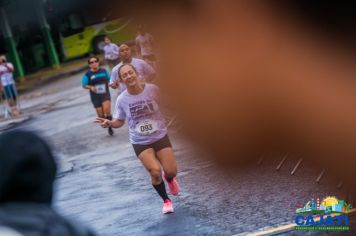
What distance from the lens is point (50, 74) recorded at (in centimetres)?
2775

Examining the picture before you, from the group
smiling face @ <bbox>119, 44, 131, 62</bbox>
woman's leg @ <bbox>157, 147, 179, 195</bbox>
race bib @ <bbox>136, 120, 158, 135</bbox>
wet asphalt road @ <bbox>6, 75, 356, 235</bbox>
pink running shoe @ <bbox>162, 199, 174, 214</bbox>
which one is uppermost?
smiling face @ <bbox>119, 44, 131, 62</bbox>

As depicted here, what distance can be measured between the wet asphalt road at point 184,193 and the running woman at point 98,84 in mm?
813

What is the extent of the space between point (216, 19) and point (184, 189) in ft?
7.70

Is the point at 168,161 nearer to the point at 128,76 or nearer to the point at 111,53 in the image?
the point at 128,76

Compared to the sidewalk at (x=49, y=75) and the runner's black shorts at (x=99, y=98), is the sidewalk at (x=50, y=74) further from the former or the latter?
the runner's black shorts at (x=99, y=98)

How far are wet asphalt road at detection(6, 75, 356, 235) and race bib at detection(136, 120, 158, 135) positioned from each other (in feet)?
2.94

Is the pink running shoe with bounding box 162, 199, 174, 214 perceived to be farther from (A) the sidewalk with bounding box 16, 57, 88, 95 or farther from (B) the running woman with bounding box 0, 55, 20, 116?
(A) the sidewalk with bounding box 16, 57, 88, 95

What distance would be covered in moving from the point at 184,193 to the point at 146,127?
3.78ft

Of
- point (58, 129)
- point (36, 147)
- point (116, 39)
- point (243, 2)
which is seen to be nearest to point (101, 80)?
point (116, 39)

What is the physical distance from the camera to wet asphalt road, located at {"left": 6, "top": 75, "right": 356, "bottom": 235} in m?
5.78

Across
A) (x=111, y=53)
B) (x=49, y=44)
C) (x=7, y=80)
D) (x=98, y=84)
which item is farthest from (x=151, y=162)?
(x=49, y=44)

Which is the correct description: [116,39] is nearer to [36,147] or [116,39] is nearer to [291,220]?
[291,220]

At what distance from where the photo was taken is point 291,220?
17.7ft

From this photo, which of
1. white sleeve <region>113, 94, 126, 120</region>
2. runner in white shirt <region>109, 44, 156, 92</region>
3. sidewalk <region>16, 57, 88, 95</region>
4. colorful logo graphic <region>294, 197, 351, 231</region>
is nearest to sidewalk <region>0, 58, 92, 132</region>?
sidewalk <region>16, 57, 88, 95</region>
